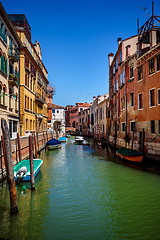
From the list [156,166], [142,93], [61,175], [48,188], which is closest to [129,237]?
[48,188]

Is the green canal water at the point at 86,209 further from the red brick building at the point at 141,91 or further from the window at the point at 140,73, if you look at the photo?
the window at the point at 140,73

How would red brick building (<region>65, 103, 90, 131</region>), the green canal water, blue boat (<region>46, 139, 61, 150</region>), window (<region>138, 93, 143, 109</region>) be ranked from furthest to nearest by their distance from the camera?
red brick building (<region>65, 103, 90, 131</region>) → blue boat (<region>46, 139, 61, 150</region>) → window (<region>138, 93, 143, 109</region>) → the green canal water

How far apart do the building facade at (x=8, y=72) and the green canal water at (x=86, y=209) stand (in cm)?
871

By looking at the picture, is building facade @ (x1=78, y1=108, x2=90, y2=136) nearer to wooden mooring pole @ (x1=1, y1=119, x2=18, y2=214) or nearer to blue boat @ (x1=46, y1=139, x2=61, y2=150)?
blue boat @ (x1=46, y1=139, x2=61, y2=150)

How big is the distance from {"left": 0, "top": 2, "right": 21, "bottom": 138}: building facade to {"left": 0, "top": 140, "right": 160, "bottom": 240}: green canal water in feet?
Result: 28.6

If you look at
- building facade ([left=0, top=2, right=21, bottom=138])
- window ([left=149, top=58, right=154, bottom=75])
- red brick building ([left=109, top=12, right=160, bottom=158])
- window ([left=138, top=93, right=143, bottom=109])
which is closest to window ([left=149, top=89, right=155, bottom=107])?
red brick building ([left=109, top=12, right=160, bottom=158])

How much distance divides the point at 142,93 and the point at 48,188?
11.1 meters

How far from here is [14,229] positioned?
18.5 feet

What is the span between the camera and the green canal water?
18.1 feet

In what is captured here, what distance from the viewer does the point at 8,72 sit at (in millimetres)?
18031

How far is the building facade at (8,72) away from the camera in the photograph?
16.0m

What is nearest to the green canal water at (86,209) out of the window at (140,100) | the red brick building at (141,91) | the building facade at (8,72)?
the red brick building at (141,91)

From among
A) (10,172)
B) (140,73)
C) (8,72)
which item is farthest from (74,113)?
(10,172)

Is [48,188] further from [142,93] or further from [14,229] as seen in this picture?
[142,93]
